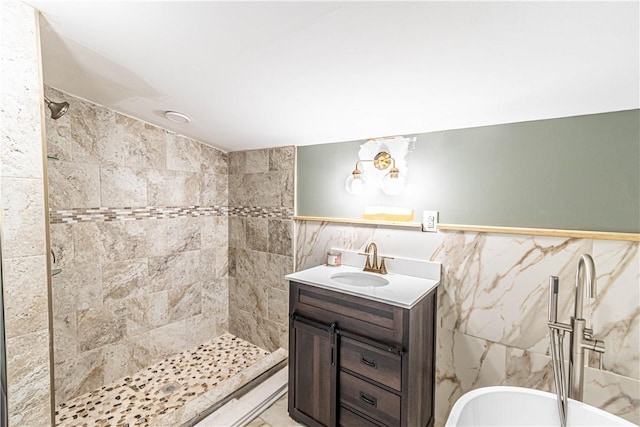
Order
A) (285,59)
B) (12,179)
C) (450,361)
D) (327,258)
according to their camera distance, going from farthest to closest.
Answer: (327,258) < (450,361) < (285,59) < (12,179)

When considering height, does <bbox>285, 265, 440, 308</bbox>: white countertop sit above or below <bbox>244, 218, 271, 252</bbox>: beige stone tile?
below

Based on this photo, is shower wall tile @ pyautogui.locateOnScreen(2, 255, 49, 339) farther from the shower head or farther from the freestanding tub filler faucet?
the freestanding tub filler faucet

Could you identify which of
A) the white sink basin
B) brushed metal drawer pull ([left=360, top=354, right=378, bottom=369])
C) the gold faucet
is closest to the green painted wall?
the gold faucet

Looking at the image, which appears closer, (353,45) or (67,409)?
(353,45)

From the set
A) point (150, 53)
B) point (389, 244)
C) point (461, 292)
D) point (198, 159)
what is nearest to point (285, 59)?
point (150, 53)

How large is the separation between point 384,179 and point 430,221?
42 cm

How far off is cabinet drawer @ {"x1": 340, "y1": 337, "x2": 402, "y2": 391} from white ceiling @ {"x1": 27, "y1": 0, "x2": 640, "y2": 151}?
1335 millimetres

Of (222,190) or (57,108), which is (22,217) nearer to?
(57,108)

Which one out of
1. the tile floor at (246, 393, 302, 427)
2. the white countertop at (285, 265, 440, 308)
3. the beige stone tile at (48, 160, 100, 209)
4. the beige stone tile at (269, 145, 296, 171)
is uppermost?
the beige stone tile at (269, 145, 296, 171)

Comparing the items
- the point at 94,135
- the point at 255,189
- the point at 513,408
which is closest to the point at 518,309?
the point at 513,408

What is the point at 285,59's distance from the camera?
4.32 feet

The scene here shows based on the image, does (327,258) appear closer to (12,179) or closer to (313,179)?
(313,179)

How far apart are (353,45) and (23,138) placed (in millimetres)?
1342

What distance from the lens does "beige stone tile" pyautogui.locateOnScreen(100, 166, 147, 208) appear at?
2.23m
